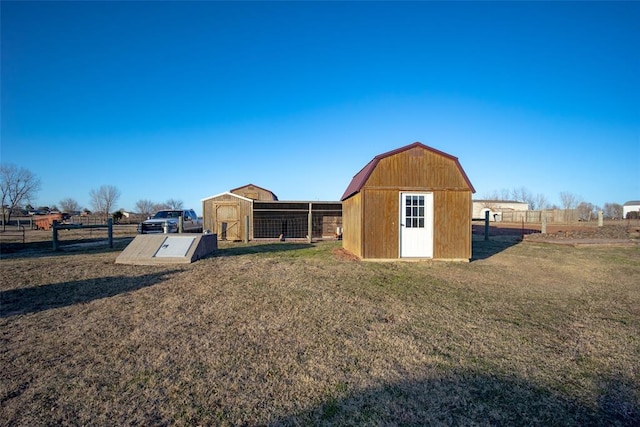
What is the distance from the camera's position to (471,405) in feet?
9.21

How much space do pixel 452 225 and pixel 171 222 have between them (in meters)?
14.7

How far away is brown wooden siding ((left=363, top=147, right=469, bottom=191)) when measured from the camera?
1048 centimetres

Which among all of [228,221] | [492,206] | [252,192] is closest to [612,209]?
[492,206]

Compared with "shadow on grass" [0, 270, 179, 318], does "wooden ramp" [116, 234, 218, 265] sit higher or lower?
higher

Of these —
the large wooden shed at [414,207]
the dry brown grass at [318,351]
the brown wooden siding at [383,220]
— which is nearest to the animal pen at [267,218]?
the brown wooden siding at [383,220]

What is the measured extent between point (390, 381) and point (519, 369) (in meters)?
1.41

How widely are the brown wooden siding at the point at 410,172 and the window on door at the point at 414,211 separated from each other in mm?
356

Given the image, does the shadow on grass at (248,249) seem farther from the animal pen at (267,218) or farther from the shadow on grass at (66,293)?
the shadow on grass at (66,293)

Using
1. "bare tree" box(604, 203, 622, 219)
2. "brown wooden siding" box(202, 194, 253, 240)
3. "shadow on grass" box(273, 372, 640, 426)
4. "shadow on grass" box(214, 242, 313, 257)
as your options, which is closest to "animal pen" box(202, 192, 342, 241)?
"brown wooden siding" box(202, 194, 253, 240)

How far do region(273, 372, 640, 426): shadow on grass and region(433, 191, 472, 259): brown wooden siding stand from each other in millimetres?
7408

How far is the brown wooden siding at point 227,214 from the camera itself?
57.1 ft

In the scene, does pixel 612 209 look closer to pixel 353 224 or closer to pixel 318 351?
pixel 353 224

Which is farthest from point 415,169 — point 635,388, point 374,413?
point 374,413

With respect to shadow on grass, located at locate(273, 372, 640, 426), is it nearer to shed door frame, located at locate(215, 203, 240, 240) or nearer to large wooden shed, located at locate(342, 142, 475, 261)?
large wooden shed, located at locate(342, 142, 475, 261)
